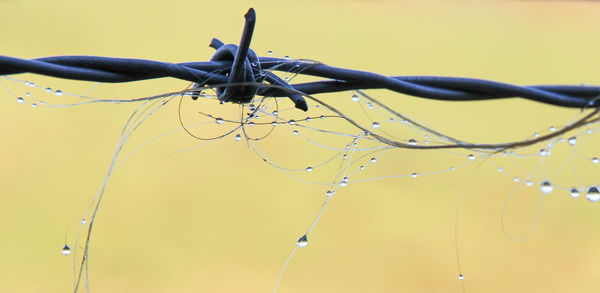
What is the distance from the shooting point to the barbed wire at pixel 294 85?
3.59 feet

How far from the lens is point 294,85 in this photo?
1.16 meters

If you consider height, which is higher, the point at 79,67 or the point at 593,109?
the point at 593,109

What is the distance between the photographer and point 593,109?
116cm

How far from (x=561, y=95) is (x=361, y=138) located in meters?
0.45

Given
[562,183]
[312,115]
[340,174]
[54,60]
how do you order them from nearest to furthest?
[54,60], [312,115], [340,174], [562,183]

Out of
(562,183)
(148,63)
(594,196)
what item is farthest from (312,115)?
(562,183)

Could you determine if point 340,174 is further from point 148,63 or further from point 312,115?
point 148,63

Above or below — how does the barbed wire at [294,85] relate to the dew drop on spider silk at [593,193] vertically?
above

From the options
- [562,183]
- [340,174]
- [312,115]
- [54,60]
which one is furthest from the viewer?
[562,183]

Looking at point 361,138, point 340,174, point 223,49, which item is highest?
point 223,49

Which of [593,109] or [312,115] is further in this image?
[312,115]

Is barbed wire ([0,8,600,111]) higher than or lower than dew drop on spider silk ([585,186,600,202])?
higher

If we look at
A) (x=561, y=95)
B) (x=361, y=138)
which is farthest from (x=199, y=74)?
(x=561, y=95)

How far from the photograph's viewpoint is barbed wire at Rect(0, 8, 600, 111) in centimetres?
110
